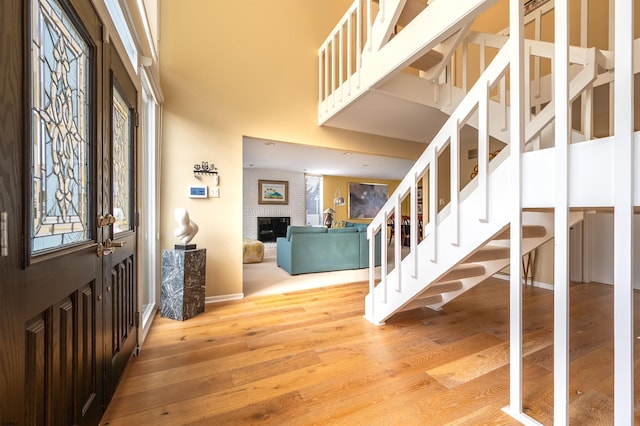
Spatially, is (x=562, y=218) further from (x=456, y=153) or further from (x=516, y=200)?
(x=456, y=153)

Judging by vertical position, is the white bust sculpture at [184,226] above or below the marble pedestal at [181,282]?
above

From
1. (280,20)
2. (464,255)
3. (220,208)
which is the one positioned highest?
(280,20)

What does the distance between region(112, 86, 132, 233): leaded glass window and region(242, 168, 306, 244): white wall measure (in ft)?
17.6

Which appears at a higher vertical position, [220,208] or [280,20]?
[280,20]

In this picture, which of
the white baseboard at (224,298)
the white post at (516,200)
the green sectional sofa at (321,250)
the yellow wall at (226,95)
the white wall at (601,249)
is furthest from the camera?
the green sectional sofa at (321,250)

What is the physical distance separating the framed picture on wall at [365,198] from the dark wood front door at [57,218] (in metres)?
7.36

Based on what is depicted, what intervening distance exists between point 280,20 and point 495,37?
2.45 meters

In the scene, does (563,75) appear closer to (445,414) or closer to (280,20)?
(445,414)

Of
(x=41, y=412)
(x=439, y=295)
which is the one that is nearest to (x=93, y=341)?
(x=41, y=412)

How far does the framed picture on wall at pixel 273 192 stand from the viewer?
7422mm

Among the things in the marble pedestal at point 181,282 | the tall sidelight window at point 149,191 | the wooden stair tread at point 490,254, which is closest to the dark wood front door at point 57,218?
A: the marble pedestal at point 181,282

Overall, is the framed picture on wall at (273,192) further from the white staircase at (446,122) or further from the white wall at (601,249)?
the white wall at (601,249)

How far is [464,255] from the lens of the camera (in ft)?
5.63

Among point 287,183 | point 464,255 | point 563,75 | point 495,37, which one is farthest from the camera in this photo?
point 287,183
